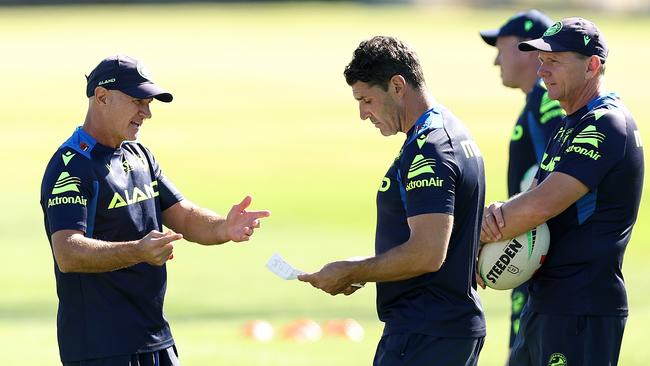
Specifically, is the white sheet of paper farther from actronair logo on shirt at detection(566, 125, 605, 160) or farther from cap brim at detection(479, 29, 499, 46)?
cap brim at detection(479, 29, 499, 46)

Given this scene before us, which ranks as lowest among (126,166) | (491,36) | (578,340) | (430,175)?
(578,340)

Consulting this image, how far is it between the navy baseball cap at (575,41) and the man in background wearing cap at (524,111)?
2.16 m

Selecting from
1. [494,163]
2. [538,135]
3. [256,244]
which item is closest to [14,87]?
[494,163]

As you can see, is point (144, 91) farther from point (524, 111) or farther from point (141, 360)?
point (524, 111)

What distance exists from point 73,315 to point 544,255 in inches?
108

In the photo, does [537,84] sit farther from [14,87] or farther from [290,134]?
[14,87]

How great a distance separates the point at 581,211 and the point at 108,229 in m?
2.71

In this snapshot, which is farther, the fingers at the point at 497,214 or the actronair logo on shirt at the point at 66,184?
the fingers at the point at 497,214

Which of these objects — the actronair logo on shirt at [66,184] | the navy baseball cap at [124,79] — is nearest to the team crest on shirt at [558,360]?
the navy baseball cap at [124,79]

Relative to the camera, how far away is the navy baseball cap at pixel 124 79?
24.0ft

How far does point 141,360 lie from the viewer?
24.0 ft

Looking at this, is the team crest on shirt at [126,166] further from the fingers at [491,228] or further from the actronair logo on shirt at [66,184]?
the fingers at [491,228]

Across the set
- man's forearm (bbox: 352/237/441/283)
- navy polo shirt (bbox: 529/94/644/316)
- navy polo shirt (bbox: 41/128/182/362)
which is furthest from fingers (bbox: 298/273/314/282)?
navy polo shirt (bbox: 529/94/644/316)

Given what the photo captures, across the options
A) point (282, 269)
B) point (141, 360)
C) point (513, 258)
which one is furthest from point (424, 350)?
point (141, 360)
